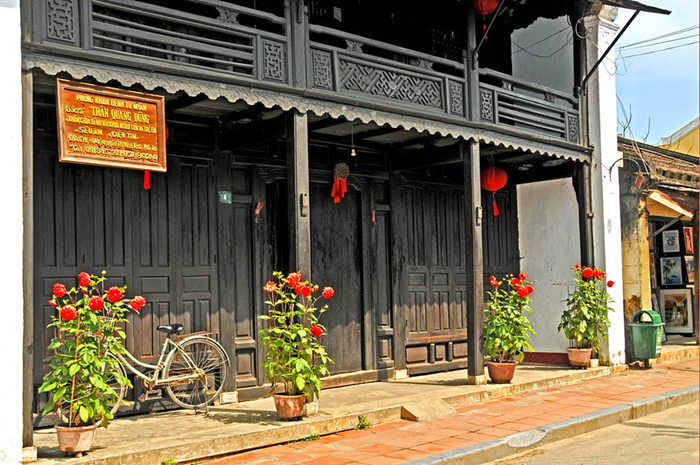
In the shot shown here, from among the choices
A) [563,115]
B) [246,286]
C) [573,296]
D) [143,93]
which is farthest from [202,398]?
[563,115]

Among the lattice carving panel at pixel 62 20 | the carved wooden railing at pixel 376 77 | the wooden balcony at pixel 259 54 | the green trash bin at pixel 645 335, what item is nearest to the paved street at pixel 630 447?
the green trash bin at pixel 645 335

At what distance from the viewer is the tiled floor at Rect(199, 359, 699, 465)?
6.93m

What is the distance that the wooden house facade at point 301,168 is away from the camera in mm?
7773

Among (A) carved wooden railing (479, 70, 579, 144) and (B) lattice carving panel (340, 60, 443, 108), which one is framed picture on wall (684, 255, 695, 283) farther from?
(B) lattice carving panel (340, 60, 443, 108)

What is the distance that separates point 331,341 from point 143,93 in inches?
203

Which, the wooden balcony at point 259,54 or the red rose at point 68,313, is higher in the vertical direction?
the wooden balcony at point 259,54

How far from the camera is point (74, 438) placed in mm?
6277

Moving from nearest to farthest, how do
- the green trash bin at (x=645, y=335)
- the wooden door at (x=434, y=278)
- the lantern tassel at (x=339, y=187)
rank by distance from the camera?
the lantern tassel at (x=339, y=187), the wooden door at (x=434, y=278), the green trash bin at (x=645, y=335)

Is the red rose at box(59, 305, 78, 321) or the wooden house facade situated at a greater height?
the wooden house facade

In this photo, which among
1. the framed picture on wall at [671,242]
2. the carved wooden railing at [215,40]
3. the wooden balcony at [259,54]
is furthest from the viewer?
the framed picture on wall at [671,242]

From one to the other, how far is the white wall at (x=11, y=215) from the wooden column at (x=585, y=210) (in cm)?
960

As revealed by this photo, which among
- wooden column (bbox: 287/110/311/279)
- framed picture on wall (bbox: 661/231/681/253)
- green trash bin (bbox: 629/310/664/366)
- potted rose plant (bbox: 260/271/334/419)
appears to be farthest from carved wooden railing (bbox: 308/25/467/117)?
framed picture on wall (bbox: 661/231/681/253)

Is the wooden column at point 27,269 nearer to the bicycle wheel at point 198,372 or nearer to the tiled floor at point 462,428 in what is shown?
the tiled floor at point 462,428

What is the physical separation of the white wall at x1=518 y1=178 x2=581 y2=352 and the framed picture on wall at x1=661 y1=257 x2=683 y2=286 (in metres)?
4.64
